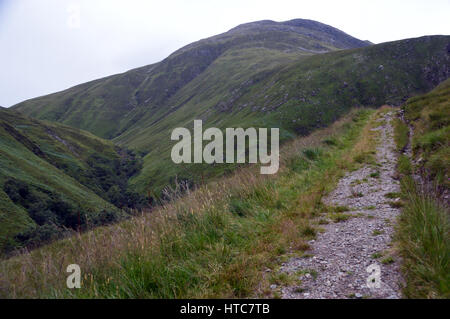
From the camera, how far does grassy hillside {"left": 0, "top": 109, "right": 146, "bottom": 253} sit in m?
45.0

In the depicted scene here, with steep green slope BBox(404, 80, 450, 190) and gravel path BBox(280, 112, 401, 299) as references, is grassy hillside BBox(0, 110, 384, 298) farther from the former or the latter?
steep green slope BBox(404, 80, 450, 190)

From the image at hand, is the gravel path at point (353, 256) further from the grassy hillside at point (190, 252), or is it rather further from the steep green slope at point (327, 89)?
the steep green slope at point (327, 89)

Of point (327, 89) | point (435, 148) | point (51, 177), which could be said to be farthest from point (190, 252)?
point (327, 89)

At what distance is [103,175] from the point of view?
102500mm

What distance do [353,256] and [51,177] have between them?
267 feet

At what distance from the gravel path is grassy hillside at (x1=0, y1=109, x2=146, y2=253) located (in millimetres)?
6349

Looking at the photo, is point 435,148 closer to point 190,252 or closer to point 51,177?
point 190,252

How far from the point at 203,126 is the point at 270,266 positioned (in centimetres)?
10743

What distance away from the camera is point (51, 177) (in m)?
69.1

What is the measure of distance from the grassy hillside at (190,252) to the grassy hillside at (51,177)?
109 inches

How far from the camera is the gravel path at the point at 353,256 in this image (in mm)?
3736

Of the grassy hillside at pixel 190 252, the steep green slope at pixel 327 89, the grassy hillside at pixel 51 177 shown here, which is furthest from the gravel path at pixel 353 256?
the steep green slope at pixel 327 89
